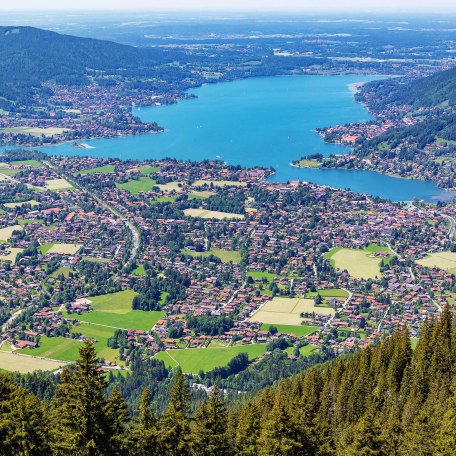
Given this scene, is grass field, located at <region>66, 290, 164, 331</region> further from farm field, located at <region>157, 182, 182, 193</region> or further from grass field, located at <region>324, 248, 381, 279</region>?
farm field, located at <region>157, 182, 182, 193</region>

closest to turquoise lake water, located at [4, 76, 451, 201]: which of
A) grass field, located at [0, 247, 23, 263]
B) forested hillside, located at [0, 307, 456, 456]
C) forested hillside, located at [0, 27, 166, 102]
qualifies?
forested hillside, located at [0, 27, 166, 102]

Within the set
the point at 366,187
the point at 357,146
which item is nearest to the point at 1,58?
the point at 357,146

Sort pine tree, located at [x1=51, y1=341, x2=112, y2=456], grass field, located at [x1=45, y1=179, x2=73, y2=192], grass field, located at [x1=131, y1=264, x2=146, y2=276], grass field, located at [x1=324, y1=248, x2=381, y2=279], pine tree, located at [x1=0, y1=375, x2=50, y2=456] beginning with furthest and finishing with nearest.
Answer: grass field, located at [x1=45, y1=179, x2=73, y2=192]
grass field, located at [x1=131, y1=264, x2=146, y2=276]
grass field, located at [x1=324, y1=248, x2=381, y2=279]
pine tree, located at [x1=0, y1=375, x2=50, y2=456]
pine tree, located at [x1=51, y1=341, x2=112, y2=456]

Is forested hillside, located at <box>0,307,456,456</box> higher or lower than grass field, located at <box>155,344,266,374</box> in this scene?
higher

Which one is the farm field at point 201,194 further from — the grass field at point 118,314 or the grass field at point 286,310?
the grass field at point 286,310

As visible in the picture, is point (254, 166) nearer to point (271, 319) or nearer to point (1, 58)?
point (271, 319)

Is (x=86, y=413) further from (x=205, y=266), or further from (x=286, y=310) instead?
(x=205, y=266)
